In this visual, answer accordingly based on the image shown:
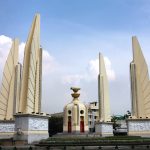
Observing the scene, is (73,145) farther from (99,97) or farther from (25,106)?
(99,97)

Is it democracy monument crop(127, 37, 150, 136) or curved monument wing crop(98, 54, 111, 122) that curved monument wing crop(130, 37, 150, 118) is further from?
curved monument wing crop(98, 54, 111, 122)

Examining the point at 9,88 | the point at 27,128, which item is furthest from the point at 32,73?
the point at 9,88

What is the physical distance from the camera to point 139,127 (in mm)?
28828

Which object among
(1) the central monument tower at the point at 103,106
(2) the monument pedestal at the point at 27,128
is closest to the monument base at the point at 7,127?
(2) the monument pedestal at the point at 27,128

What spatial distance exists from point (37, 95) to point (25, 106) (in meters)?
2.81

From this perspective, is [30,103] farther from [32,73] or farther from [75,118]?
[75,118]

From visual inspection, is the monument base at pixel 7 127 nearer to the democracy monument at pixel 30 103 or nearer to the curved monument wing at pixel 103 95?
the democracy monument at pixel 30 103

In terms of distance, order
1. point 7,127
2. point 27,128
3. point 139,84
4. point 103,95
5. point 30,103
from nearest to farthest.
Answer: point 27,128 → point 30,103 → point 139,84 → point 7,127 → point 103,95

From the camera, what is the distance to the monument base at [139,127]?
28.7m

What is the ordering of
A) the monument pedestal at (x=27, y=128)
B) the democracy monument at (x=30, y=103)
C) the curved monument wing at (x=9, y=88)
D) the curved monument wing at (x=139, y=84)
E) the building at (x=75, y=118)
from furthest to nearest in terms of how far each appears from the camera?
the building at (x=75, y=118) → the curved monument wing at (x=9, y=88) → the curved monument wing at (x=139, y=84) → the democracy monument at (x=30, y=103) → the monument pedestal at (x=27, y=128)

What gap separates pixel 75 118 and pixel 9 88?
41.7 feet

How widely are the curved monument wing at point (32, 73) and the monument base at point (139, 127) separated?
34.3 feet

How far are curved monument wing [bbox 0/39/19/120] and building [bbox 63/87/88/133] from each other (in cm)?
1158

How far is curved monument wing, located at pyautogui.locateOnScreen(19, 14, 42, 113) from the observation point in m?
24.0
